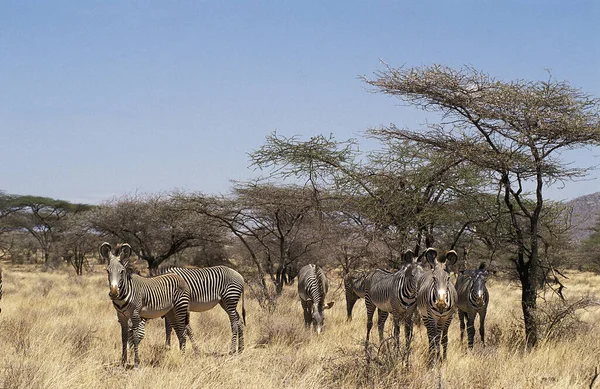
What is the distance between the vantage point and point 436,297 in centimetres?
779

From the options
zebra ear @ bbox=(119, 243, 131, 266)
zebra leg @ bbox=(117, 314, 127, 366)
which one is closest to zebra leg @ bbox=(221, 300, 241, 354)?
zebra leg @ bbox=(117, 314, 127, 366)

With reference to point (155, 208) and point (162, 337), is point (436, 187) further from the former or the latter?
point (155, 208)

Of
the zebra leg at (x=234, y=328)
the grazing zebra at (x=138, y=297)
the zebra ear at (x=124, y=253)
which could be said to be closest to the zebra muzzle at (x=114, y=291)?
the grazing zebra at (x=138, y=297)

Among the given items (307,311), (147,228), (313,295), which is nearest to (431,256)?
(313,295)

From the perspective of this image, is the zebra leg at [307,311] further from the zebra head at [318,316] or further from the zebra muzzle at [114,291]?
the zebra muzzle at [114,291]

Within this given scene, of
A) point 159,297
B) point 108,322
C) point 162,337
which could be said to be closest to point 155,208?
point 108,322

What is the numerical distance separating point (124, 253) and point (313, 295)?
5461 mm

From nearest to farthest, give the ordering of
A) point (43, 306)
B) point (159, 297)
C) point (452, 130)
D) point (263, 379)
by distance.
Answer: point (263, 379)
point (159, 297)
point (452, 130)
point (43, 306)

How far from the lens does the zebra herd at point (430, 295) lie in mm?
7902

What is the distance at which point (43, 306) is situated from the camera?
16.9 metres

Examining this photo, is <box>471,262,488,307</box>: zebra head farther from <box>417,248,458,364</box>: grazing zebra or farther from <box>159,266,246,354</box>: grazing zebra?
<box>159,266,246,354</box>: grazing zebra

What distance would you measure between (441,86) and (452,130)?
0.99 metres

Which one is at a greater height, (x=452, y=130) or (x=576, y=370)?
(x=452, y=130)

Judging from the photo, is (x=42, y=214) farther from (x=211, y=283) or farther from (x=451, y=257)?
(x=451, y=257)
